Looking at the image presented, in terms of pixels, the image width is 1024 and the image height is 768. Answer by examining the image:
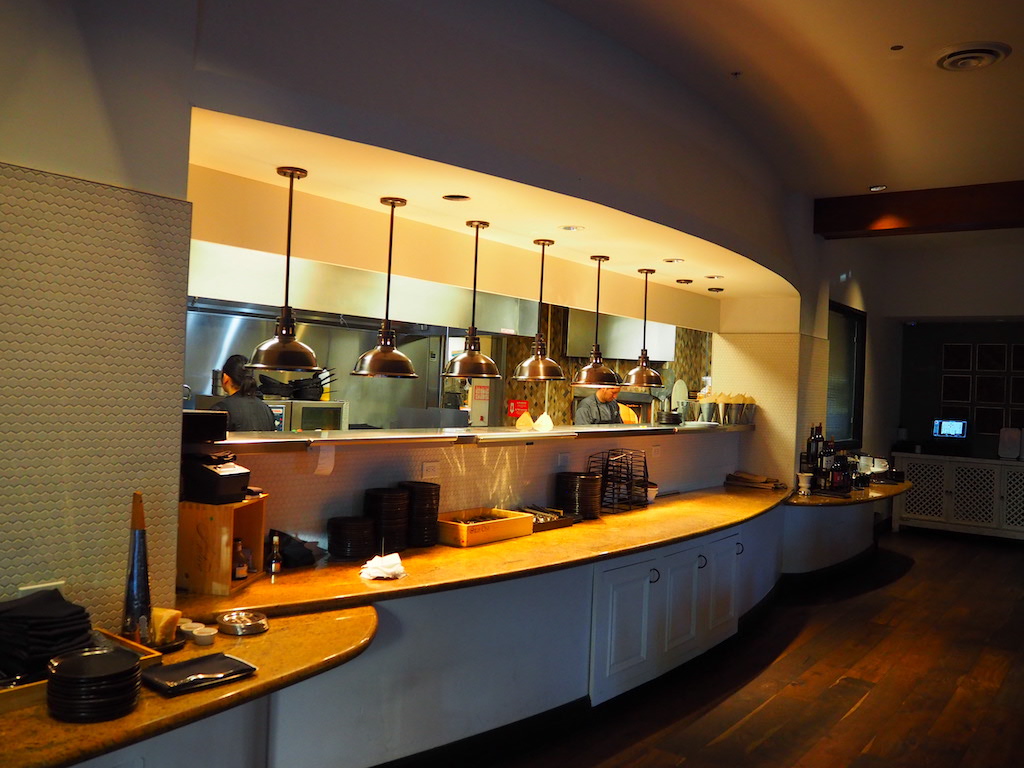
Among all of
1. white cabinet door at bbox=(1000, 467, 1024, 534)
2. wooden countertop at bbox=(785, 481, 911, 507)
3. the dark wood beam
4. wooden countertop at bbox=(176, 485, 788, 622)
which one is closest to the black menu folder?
wooden countertop at bbox=(176, 485, 788, 622)

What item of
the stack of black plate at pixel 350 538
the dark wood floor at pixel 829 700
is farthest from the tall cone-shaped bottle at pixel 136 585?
the dark wood floor at pixel 829 700

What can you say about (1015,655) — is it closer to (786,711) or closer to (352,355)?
(786,711)

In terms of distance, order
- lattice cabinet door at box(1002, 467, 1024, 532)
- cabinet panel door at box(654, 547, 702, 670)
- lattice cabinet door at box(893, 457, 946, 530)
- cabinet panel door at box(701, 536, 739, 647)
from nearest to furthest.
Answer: cabinet panel door at box(654, 547, 702, 670)
cabinet panel door at box(701, 536, 739, 647)
lattice cabinet door at box(1002, 467, 1024, 532)
lattice cabinet door at box(893, 457, 946, 530)

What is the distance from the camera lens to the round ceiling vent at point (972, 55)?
3.96 meters

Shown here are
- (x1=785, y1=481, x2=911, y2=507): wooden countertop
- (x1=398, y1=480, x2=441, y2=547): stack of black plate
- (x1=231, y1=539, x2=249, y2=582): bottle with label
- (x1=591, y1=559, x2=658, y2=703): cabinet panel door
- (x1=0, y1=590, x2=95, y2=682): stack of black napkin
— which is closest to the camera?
(x1=0, y1=590, x2=95, y2=682): stack of black napkin

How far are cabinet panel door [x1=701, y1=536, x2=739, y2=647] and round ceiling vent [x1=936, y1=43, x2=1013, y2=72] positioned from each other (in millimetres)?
2932

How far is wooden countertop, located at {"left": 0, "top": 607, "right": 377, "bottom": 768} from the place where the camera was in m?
1.80

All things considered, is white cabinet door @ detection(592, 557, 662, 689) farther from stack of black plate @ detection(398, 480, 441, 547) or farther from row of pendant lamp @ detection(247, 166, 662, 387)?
row of pendant lamp @ detection(247, 166, 662, 387)

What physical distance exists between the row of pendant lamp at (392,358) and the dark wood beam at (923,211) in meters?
2.28

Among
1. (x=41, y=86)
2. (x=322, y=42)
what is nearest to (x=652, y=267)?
(x=322, y=42)

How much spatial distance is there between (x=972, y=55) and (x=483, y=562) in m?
3.46

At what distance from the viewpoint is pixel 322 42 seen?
2.79 metres

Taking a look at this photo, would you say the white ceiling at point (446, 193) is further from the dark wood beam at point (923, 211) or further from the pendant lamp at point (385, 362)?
the dark wood beam at point (923, 211)

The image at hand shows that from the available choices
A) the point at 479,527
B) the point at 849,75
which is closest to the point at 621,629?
the point at 479,527
